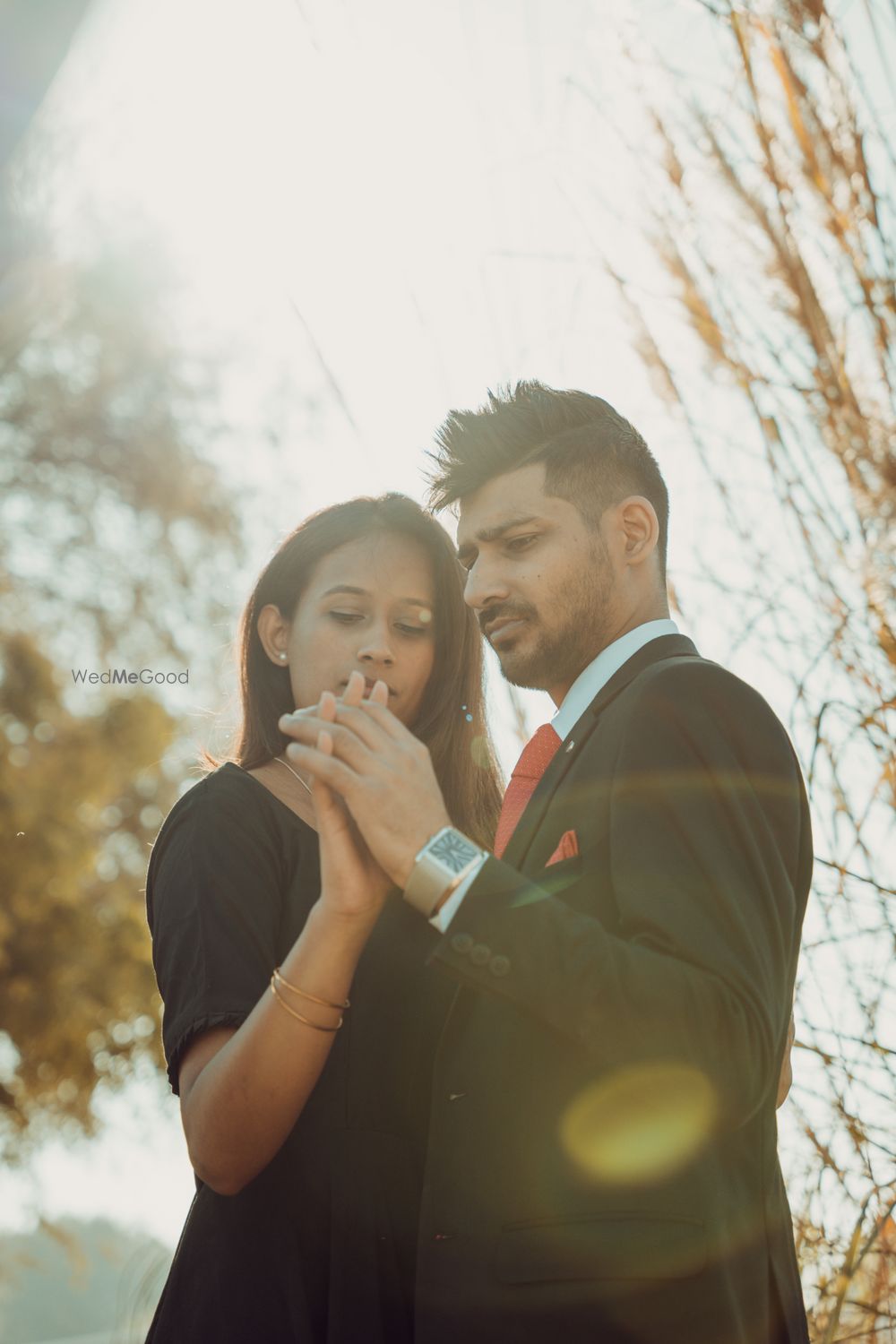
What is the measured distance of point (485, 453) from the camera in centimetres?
231

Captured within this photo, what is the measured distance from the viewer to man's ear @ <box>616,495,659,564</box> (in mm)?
2182

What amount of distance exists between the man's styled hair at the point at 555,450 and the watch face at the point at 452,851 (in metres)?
0.82

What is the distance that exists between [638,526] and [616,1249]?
1135 millimetres

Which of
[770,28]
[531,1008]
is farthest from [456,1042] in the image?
[770,28]

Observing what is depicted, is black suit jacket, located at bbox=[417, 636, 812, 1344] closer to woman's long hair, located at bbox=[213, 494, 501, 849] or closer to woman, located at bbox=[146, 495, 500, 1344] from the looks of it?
woman, located at bbox=[146, 495, 500, 1344]

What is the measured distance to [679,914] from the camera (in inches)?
58.4

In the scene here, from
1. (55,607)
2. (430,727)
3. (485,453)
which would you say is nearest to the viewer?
(485,453)

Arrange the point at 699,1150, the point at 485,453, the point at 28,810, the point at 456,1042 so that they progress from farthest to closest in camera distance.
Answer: the point at 28,810
the point at 485,453
the point at 456,1042
the point at 699,1150

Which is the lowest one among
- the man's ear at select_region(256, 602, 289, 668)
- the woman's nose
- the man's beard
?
the man's beard

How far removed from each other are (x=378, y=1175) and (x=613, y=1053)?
0.72m

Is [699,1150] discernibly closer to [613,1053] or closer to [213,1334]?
[613,1053]

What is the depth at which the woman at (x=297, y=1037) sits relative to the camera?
176 cm

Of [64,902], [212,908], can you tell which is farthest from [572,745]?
[64,902]

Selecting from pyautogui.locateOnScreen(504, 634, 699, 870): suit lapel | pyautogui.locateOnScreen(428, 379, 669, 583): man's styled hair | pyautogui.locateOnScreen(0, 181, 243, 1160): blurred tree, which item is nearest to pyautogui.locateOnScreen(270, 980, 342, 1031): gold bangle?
pyautogui.locateOnScreen(504, 634, 699, 870): suit lapel
